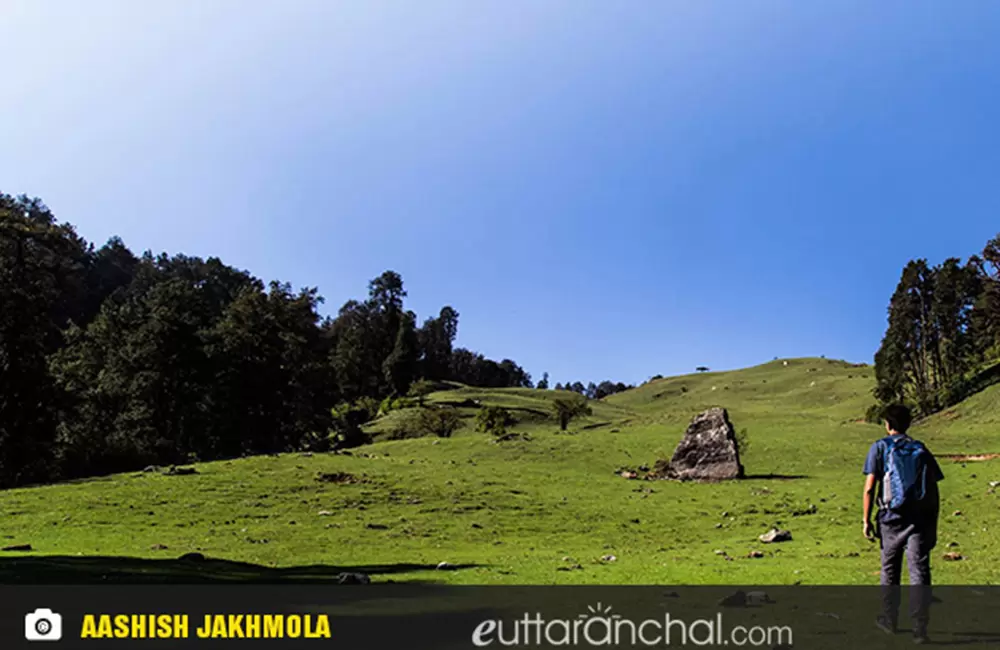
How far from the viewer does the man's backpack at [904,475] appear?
9.37 meters

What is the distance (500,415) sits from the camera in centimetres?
6962

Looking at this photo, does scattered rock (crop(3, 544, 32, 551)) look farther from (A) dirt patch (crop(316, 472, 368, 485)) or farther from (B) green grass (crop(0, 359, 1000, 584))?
(A) dirt patch (crop(316, 472, 368, 485))

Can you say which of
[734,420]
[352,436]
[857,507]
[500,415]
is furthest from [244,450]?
[857,507]

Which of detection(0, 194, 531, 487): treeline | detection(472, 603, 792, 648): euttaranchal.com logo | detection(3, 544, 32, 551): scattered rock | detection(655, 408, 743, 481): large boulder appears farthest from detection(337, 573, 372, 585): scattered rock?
detection(0, 194, 531, 487): treeline

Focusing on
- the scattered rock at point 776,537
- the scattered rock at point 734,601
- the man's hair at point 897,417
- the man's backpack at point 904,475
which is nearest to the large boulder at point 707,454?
the scattered rock at point 776,537

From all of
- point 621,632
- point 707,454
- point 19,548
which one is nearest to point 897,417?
point 621,632

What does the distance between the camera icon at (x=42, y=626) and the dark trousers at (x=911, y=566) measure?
10.5m

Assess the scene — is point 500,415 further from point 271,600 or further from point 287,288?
point 271,600

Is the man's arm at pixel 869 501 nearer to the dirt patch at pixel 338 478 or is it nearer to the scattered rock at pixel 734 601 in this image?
the scattered rock at pixel 734 601

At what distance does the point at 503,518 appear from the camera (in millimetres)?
28297

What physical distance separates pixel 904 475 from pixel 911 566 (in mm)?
1110

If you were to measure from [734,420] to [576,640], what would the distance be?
6191 centimetres

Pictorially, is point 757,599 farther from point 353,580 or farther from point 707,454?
point 707,454

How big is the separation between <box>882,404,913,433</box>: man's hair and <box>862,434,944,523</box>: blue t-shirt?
299 mm
